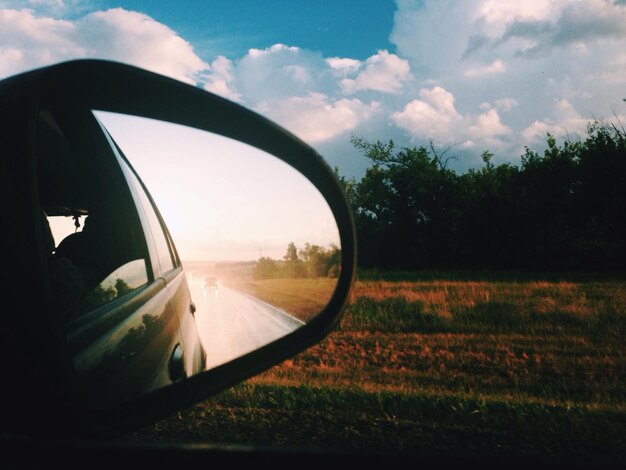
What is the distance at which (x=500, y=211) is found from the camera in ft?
191

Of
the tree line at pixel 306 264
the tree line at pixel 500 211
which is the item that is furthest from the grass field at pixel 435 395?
the tree line at pixel 500 211

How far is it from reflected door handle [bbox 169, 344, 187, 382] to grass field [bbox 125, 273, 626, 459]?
467mm

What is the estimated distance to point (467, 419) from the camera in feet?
17.5

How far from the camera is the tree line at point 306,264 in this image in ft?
6.08

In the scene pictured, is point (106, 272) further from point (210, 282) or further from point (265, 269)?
point (210, 282)

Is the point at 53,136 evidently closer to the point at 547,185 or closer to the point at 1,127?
→ the point at 1,127

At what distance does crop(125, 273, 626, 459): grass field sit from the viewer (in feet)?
15.7

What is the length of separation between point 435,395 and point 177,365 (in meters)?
5.19

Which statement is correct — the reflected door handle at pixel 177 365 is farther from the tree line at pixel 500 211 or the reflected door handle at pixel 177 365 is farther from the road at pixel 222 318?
the tree line at pixel 500 211

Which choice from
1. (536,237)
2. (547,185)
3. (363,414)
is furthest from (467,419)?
(547,185)

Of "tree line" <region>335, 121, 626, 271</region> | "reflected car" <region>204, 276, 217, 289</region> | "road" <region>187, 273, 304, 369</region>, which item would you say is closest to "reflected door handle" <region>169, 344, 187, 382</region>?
"road" <region>187, 273, 304, 369</region>

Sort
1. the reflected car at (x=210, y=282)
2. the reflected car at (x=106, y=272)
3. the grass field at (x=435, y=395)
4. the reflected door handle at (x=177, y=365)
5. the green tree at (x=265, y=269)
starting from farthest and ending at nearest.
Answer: the grass field at (x=435, y=395) → the reflected car at (x=210, y=282) → the green tree at (x=265, y=269) → the reflected door handle at (x=177, y=365) → the reflected car at (x=106, y=272)

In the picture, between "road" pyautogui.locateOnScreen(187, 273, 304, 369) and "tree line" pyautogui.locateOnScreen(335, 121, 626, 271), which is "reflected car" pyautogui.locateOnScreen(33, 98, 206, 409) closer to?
"road" pyautogui.locateOnScreen(187, 273, 304, 369)

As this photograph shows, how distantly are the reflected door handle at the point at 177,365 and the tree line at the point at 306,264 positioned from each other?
42cm
